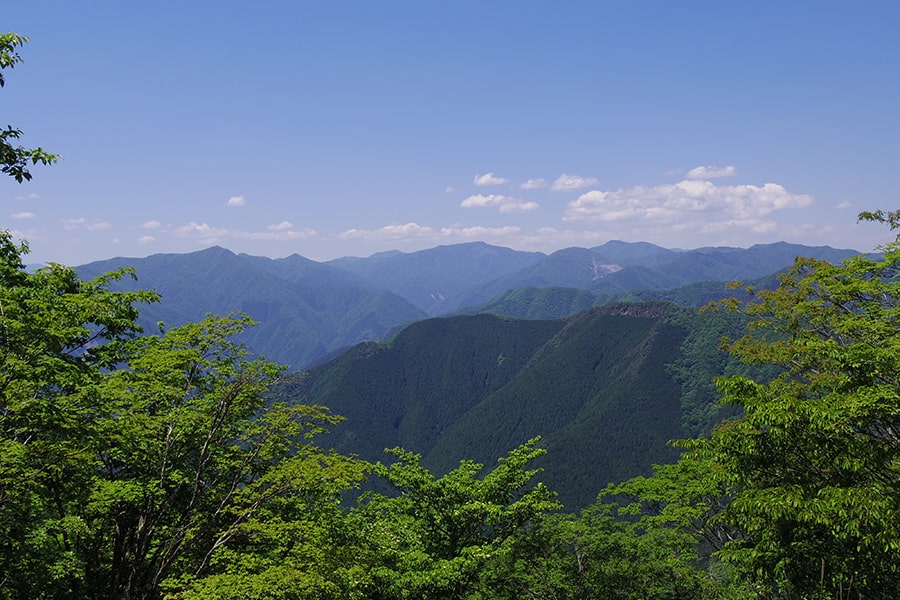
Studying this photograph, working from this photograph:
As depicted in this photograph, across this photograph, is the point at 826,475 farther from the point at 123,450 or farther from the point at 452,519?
the point at 123,450

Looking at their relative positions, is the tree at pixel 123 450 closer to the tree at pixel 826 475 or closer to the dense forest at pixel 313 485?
the dense forest at pixel 313 485

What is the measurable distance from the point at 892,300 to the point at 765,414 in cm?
1290

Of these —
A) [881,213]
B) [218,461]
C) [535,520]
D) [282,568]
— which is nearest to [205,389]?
[218,461]

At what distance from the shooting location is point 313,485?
1773 cm

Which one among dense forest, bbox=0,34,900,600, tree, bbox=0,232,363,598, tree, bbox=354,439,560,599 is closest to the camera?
tree, bbox=0,232,363,598

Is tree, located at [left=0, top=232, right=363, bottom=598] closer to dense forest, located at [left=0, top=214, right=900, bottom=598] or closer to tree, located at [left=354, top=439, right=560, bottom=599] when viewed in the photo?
dense forest, located at [left=0, top=214, right=900, bottom=598]

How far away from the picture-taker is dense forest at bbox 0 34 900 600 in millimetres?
13305

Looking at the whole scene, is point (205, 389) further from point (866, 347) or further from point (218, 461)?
point (866, 347)

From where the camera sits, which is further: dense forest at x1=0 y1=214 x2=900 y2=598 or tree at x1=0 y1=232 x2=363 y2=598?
dense forest at x1=0 y1=214 x2=900 y2=598

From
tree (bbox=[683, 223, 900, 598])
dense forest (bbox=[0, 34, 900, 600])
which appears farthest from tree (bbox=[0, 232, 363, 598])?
tree (bbox=[683, 223, 900, 598])

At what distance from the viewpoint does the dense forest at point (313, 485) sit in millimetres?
13305

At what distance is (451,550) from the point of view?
2220cm

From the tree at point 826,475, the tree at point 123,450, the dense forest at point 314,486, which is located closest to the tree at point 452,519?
the dense forest at point 314,486

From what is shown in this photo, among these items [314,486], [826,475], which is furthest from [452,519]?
[826,475]
